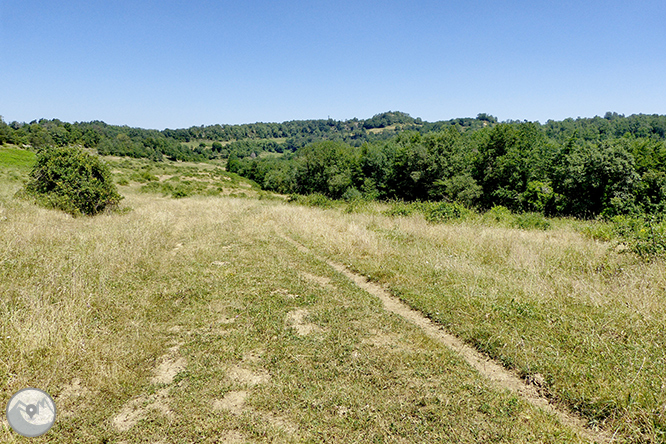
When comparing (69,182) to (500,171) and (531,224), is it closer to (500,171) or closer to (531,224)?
(531,224)

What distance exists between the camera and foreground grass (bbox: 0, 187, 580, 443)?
11.0ft

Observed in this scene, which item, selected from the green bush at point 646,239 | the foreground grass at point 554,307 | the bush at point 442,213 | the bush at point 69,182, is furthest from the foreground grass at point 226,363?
the bush at point 442,213

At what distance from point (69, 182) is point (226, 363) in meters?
15.7

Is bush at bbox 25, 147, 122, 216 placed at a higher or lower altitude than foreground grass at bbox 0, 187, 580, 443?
higher

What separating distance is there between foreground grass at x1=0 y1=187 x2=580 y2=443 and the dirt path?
210 mm

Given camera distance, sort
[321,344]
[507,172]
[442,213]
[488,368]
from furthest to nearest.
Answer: [507,172] → [442,213] → [321,344] → [488,368]

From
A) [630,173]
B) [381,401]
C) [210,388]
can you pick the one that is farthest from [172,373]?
[630,173]

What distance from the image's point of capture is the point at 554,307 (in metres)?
5.64

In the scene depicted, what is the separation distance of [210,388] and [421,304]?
397cm

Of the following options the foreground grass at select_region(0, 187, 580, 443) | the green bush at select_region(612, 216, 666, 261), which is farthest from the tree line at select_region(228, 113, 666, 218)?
the foreground grass at select_region(0, 187, 580, 443)

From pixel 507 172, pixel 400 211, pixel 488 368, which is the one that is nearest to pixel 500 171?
pixel 507 172

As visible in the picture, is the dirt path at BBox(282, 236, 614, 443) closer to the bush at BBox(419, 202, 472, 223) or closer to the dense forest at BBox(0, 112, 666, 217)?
the dense forest at BBox(0, 112, 666, 217)

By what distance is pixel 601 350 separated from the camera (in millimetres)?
4328

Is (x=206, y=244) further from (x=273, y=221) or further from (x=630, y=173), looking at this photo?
(x=630, y=173)
